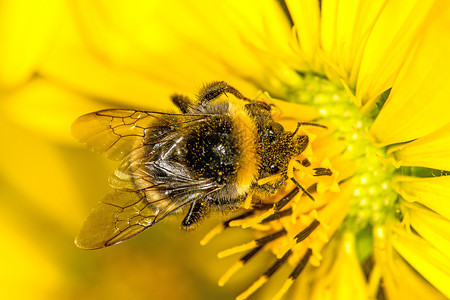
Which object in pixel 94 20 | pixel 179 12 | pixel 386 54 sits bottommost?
pixel 94 20

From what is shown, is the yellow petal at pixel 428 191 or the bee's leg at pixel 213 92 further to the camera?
the bee's leg at pixel 213 92

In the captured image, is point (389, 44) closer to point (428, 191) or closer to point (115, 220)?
point (428, 191)

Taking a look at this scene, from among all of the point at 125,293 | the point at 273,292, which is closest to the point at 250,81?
the point at 273,292

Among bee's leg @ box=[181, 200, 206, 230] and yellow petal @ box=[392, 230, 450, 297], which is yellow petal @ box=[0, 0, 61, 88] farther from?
yellow petal @ box=[392, 230, 450, 297]

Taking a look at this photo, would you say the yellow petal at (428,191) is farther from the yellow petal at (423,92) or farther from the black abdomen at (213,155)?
the black abdomen at (213,155)

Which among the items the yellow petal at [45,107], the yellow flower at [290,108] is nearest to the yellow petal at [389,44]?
the yellow flower at [290,108]

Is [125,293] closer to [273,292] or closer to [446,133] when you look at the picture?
[273,292]

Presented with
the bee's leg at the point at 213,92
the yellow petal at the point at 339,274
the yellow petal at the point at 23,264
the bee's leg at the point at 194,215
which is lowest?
the yellow petal at the point at 23,264

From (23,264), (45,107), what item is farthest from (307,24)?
(23,264)
